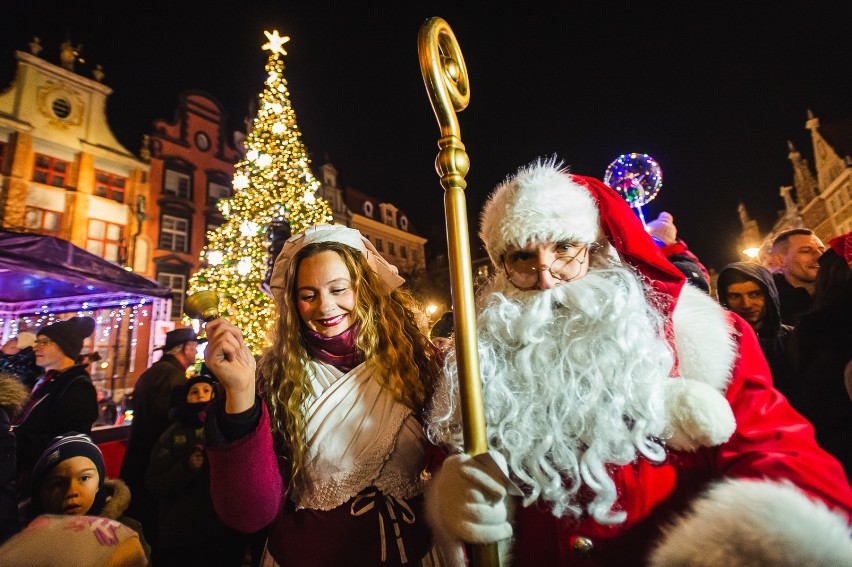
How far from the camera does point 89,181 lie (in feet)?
58.4

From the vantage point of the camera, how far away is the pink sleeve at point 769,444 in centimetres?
114

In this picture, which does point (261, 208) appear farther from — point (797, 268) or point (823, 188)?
point (823, 188)

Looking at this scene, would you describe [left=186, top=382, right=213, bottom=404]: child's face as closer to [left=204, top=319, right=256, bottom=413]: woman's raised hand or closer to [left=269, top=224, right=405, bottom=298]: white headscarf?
[left=269, top=224, right=405, bottom=298]: white headscarf

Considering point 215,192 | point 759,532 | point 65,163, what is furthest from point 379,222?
point 759,532

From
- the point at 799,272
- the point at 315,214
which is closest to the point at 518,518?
the point at 799,272

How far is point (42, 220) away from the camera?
16.4 m

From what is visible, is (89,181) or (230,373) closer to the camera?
(230,373)

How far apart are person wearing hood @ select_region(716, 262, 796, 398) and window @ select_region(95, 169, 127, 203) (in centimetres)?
2249

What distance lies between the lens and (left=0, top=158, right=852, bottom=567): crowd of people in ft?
3.85

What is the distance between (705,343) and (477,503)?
0.93m

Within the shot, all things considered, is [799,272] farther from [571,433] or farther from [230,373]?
[230,373]

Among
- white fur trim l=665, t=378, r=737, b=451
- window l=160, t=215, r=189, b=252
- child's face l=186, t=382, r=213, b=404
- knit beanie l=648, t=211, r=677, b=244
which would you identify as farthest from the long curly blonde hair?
window l=160, t=215, r=189, b=252

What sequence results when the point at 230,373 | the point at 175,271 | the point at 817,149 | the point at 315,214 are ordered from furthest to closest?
1. the point at 817,149
2. the point at 175,271
3. the point at 315,214
4. the point at 230,373

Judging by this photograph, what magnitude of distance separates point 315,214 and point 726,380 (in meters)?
11.5
